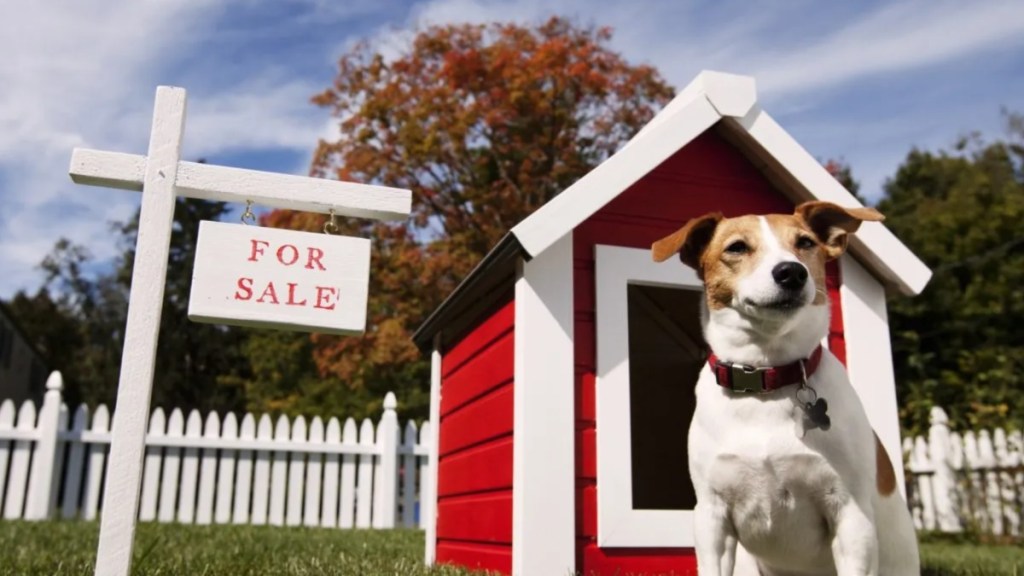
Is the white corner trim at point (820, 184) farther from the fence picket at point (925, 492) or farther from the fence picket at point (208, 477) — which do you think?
the fence picket at point (208, 477)

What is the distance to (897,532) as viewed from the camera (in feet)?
9.52

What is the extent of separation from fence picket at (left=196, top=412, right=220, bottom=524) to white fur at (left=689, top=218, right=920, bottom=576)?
8204 mm

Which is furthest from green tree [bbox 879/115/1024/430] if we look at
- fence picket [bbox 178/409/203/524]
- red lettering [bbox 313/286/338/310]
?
red lettering [bbox 313/286/338/310]

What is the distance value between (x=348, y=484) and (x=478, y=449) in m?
5.99

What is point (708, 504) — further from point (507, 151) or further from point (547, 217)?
point (507, 151)

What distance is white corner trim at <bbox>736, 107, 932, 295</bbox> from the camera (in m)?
4.46

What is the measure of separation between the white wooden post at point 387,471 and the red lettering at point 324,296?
7494mm

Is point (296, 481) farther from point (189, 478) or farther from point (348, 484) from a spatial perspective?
point (189, 478)

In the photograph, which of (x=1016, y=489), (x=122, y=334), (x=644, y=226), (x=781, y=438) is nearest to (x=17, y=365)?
(x=122, y=334)

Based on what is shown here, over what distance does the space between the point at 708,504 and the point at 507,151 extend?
44.7ft

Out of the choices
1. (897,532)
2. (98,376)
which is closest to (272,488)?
(897,532)

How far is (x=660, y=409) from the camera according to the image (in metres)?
6.72

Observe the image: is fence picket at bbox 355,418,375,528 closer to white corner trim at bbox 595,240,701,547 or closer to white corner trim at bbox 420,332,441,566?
white corner trim at bbox 420,332,441,566

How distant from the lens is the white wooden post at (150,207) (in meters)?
2.67
